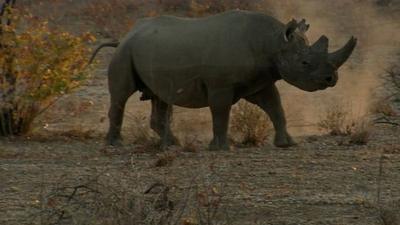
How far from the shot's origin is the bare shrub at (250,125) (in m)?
15.3

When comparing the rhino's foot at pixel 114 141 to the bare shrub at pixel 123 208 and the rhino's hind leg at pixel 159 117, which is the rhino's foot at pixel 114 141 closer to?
the rhino's hind leg at pixel 159 117

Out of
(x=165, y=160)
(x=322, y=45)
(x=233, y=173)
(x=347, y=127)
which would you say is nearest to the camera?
(x=233, y=173)

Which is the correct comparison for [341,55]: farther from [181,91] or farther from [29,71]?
[29,71]

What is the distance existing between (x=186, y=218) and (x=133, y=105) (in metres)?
12.4

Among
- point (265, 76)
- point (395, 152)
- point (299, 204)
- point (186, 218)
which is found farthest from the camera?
point (265, 76)

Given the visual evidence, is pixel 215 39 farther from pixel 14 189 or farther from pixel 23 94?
pixel 14 189

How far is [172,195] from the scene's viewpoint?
10.1 m

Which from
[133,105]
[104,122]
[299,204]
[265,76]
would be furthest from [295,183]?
[133,105]

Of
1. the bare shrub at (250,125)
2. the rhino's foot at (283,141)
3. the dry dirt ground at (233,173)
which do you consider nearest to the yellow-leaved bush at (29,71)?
the dry dirt ground at (233,173)

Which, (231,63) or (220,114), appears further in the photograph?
(220,114)

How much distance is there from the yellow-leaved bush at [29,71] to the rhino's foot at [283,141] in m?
2.99

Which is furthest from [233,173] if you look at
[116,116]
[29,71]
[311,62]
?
[29,71]

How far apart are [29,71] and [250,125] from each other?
301 centimetres

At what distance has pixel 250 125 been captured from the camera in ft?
50.2
